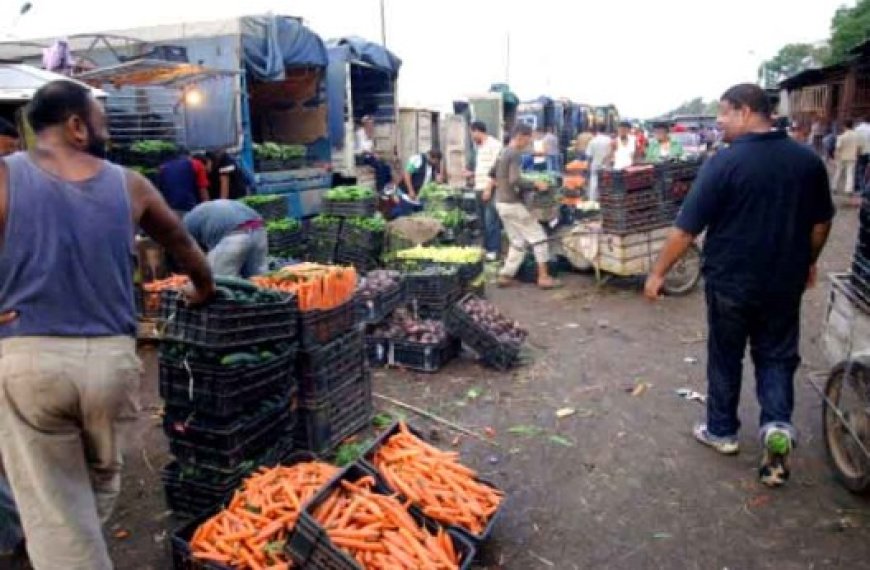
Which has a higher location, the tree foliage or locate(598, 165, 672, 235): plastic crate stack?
the tree foliage

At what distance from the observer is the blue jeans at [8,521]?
358cm

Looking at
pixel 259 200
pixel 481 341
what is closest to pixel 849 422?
pixel 481 341

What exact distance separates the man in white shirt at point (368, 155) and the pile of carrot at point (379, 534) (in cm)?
1166

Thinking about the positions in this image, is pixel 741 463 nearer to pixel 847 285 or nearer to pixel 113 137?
pixel 847 285

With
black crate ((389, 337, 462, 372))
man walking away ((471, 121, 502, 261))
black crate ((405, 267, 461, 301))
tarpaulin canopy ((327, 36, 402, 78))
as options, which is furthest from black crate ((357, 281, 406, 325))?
tarpaulin canopy ((327, 36, 402, 78))

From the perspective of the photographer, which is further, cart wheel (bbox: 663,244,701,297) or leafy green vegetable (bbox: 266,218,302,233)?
leafy green vegetable (bbox: 266,218,302,233)

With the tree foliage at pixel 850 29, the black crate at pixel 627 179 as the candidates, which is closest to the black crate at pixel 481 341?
the black crate at pixel 627 179

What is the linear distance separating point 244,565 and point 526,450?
236cm

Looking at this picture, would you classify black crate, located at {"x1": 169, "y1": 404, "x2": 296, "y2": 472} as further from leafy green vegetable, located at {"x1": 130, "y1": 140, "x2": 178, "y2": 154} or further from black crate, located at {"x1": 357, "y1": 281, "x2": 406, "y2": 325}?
leafy green vegetable, located at {"x1": 130, "y1": 140, "x2": 178, "y2": 154}

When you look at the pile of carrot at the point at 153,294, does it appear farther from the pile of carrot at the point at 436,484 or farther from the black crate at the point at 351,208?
the pile of carrot at the point at 436,484

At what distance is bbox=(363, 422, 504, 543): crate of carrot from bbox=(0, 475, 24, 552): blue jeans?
186cm

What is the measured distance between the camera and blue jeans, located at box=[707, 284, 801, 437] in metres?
4.37

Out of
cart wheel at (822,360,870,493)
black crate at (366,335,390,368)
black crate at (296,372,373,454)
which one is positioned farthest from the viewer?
black crate at (366,335,390,368)

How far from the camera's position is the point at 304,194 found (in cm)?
1221
